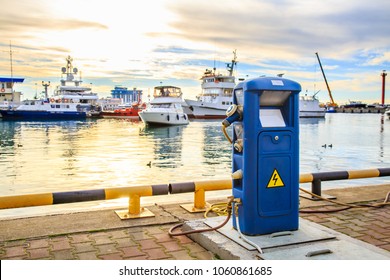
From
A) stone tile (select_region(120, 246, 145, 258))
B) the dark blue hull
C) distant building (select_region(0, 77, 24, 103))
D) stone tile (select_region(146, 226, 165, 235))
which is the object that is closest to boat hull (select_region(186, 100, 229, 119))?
the dark blue hull

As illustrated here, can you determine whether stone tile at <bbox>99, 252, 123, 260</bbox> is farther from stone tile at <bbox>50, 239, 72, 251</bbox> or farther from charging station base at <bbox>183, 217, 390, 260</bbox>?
charging station base at <bbox>183, 217, 390, 260</bbox>

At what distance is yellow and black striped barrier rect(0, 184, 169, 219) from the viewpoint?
429cm

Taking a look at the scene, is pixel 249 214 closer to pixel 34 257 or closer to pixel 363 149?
pixel 34 257

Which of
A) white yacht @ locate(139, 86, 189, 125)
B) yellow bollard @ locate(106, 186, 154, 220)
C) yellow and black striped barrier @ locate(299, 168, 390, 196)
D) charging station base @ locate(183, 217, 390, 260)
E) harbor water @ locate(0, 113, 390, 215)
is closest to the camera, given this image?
charging station base @ locate(183, 217, 390, 260)

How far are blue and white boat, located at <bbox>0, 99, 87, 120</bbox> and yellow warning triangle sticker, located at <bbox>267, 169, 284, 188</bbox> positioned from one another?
187ft

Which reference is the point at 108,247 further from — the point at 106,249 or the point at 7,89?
the point at 7,89

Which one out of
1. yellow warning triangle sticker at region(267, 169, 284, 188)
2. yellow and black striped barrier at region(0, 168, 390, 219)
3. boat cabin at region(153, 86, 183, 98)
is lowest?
yellow and black striped barrier at region(0, 168, 390, 219)

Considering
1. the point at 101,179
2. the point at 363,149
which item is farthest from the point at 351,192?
the point at 363,149

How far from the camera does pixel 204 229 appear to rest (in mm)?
4039

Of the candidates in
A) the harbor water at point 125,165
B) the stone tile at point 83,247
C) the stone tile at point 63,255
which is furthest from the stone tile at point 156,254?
the harbor water at point 125,165

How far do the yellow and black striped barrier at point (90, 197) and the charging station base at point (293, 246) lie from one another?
38.4 inches

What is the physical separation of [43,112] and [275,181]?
58220 millimetres

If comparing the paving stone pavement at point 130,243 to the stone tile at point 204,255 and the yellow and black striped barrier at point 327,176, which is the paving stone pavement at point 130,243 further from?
the yellow and black striped barrier at point 327,176

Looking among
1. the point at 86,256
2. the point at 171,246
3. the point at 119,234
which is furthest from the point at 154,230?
the point at 86,256
